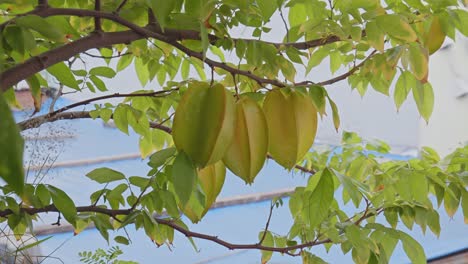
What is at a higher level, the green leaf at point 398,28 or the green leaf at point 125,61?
the green leaf at point 398,28

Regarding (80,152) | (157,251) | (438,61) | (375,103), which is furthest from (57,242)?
(375,103)

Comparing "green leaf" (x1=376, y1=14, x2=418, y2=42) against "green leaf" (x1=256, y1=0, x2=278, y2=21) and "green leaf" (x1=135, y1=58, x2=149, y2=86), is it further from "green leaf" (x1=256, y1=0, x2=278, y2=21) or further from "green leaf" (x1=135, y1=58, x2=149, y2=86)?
"green leaf" (x1=135, y1=58, x2=149, y2=86)

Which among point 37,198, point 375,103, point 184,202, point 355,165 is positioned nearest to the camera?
point 184,202

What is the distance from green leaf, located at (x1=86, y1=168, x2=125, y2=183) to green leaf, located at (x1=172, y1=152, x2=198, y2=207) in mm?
277

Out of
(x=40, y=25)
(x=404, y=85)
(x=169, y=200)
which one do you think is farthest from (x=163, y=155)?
(x=404, y=85)

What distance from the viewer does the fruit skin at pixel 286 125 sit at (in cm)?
40

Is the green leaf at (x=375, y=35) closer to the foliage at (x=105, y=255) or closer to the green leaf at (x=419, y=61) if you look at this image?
the green leaf at (x=419, y=61)

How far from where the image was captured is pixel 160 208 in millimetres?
577

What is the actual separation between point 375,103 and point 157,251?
108 inches

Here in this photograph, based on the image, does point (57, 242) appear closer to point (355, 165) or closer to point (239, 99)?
point (355, 165)

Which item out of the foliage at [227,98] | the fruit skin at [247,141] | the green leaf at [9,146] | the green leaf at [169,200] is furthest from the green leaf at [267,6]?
the green leaf at [9,146]

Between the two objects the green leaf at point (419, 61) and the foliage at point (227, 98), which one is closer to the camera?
the foliage at point (227, 98)

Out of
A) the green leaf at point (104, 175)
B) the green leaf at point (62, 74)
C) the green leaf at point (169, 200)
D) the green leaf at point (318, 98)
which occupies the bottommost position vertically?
the green leaf at point (169, 200)

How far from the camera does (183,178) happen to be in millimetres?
325
